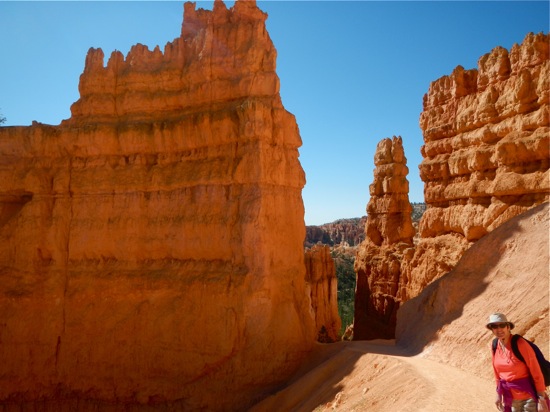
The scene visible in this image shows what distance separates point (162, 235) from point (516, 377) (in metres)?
10.2

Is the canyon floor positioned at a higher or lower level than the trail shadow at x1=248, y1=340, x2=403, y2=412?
higher

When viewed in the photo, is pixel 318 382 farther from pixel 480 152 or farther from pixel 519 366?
pixel 480 152

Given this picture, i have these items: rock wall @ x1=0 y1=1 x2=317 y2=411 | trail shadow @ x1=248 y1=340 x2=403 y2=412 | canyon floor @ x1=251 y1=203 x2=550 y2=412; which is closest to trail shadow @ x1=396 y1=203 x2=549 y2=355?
canyon floor @ x1=251 y1=203 x2=550 y2=412

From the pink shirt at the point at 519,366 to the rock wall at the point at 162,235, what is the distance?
23.4ft

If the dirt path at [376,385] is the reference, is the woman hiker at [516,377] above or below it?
above

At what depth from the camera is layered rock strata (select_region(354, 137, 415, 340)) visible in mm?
29891

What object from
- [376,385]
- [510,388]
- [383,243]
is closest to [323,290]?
[383,243]

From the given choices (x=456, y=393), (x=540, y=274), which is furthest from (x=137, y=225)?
(x=540, y=274)

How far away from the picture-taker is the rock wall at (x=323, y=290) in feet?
94.1

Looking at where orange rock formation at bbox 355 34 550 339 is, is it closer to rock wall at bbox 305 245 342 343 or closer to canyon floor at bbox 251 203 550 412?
rock wall at bbox 305 245 342 343

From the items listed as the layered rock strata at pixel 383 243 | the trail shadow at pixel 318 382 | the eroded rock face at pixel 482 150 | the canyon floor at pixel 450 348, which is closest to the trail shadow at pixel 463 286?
the canyon floor at pixel 450 348

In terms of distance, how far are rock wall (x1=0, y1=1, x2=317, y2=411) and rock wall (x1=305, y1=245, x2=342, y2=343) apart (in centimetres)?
1494

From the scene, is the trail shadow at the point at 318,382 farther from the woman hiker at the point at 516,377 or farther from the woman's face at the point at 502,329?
the woman's face at the point at 502,329

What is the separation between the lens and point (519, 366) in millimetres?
5617
